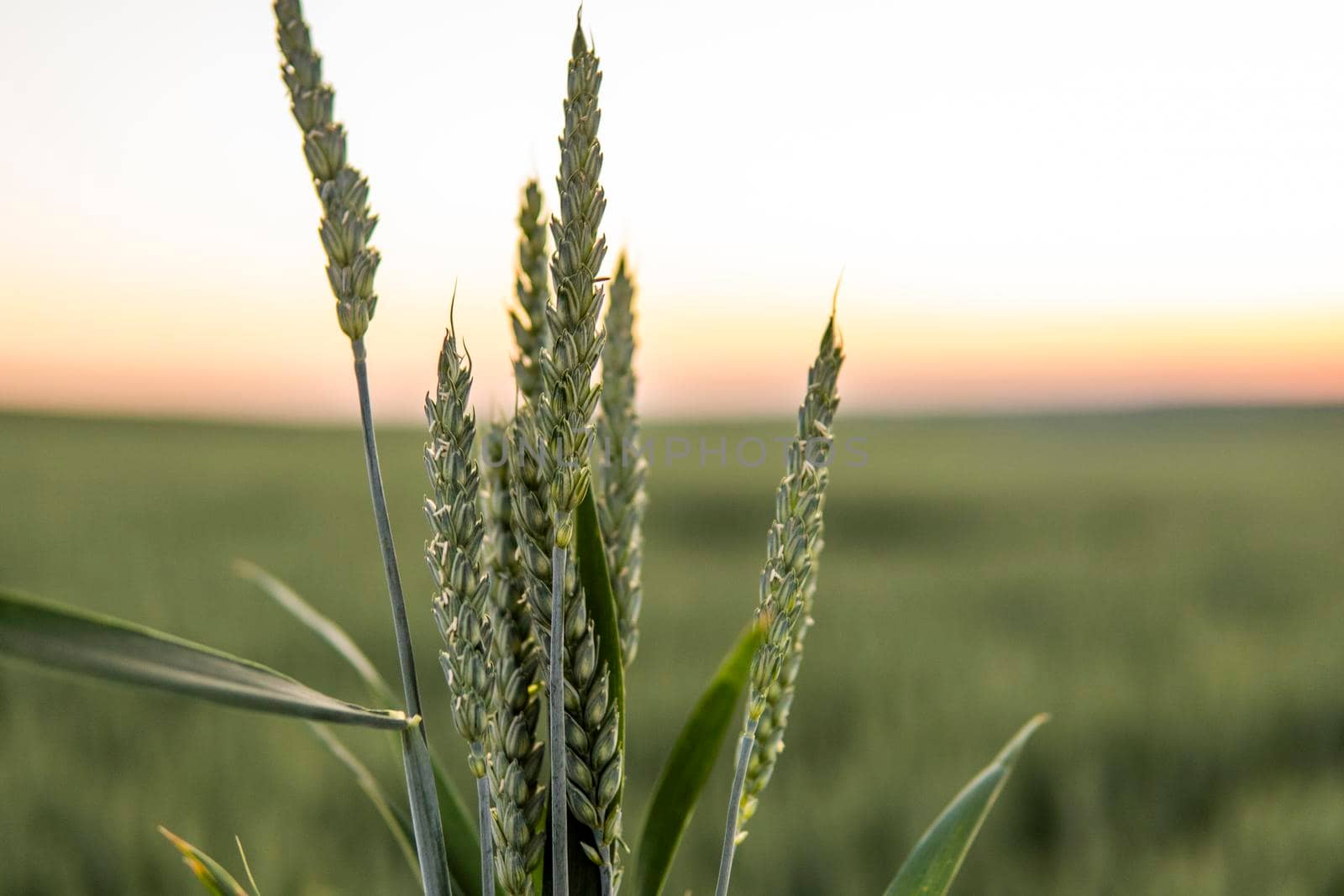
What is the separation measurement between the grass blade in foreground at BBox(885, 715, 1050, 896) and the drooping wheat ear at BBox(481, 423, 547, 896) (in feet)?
0.92

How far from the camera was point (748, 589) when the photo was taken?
5578 mm

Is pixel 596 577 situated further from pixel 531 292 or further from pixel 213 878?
pixel 213 878

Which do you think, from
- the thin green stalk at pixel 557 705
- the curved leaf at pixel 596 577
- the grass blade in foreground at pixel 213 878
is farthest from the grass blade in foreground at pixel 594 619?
the grass blade in foreground at pixel 213 878

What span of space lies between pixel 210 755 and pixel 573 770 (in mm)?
3027

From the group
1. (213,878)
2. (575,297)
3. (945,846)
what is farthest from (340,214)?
(945,846)

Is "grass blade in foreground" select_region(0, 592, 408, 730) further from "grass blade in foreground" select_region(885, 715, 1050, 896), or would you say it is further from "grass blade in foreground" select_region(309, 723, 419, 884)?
"grass blade in foreground" select_region(885, 715, 1050, 896)

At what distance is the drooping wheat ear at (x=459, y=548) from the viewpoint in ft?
1.52

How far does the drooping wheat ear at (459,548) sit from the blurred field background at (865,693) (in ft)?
0.65

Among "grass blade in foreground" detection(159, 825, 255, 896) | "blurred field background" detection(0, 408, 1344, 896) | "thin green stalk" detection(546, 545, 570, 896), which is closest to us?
"thin green stalk" detection(546, 545, 570, 896)

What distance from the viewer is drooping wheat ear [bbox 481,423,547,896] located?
0.49m

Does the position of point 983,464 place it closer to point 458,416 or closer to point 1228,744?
point 1228,744

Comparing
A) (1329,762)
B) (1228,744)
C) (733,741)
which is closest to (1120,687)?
(1228,744)

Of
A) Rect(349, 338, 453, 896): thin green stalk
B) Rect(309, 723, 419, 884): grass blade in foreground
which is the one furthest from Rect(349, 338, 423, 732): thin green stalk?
Rect(309, 723, 419, 884): grass blade in foreground

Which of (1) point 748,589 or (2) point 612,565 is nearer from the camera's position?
(2) point 612,565
